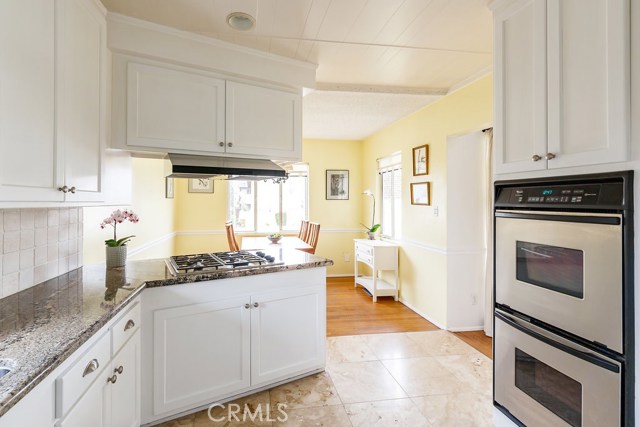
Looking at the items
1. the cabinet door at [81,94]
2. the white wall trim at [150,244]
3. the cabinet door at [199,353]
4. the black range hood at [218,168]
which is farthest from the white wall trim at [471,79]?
the white wall trim at [150,244]

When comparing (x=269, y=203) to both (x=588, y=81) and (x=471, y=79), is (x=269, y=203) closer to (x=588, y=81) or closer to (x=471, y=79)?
(x=471, y=79)

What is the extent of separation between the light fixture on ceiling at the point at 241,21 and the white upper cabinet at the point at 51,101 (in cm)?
70

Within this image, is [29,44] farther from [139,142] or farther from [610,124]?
[610,124]

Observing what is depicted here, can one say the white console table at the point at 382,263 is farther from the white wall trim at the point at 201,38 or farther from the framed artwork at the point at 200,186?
the framed artwork at the point at 200,186

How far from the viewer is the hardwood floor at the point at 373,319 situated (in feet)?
10.7

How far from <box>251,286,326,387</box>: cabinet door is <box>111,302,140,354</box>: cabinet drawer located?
661mm

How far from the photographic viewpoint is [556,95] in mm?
1438

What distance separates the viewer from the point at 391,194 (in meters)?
5.00

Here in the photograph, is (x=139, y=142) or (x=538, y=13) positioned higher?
(x=538, y=13)

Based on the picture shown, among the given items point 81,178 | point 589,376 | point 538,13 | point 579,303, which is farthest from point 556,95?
point 81,178

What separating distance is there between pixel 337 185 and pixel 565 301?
472 centimetres

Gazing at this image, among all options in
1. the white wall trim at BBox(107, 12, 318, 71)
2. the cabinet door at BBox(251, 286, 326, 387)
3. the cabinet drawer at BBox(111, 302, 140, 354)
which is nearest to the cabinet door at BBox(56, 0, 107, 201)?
the white wall trim at BBox(107, 12, 318, 71)

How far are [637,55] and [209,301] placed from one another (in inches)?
87.8

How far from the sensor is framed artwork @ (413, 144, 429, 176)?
372cm
